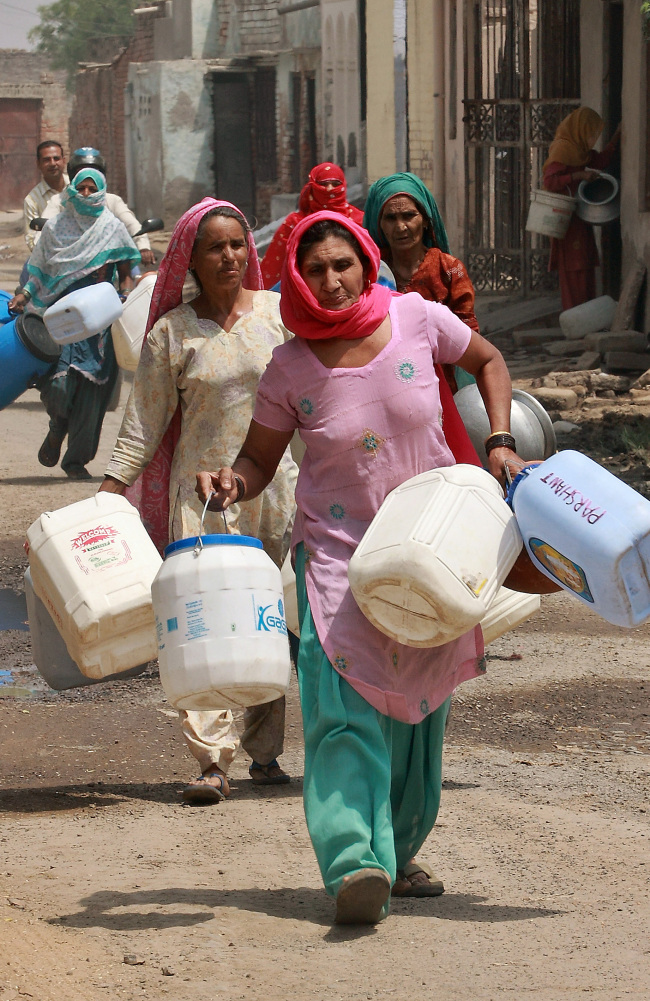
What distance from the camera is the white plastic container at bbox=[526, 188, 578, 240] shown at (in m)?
12.3

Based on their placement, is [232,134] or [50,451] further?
[232,134]

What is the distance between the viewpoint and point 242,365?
393cm

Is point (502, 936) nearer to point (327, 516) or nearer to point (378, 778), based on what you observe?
point (378, 778)

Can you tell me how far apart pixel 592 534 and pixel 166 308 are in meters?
1.65

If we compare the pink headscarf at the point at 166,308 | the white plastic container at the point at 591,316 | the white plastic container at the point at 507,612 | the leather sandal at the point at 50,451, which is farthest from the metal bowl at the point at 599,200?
the white plastic container at the point at 507,612

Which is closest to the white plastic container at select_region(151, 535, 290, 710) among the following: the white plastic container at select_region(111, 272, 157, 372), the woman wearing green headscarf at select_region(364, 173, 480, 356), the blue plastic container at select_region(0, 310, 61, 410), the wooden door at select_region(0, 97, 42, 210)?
the woman wearing green headscarf at select_region(364, 173, 480, 356)

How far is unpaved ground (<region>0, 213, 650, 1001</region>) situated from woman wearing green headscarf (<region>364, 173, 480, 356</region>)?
1.34m

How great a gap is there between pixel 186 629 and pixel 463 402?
2.21 metres

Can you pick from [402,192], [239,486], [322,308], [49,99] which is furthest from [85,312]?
[49,99]

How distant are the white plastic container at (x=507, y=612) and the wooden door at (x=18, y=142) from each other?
114 ft

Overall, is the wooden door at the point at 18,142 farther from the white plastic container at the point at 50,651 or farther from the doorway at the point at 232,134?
the white plastic container at the point at 50,651

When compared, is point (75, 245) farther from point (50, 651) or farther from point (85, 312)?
point (50, 651)

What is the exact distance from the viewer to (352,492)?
3088 millimetres

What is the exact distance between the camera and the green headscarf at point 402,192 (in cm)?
452
